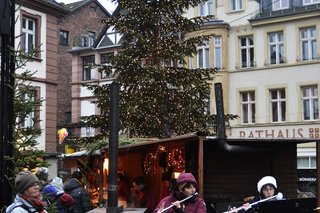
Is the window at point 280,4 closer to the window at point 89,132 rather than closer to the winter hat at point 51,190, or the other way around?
the window at point 89,132

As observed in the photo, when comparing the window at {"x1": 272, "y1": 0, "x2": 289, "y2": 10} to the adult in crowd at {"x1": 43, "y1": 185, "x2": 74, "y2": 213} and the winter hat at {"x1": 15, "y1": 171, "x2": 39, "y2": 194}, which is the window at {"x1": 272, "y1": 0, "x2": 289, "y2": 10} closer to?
the adult in crowd at {"x1": 43, "y1": 185, "x2": 74, "y2": 213}

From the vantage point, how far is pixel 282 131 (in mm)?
31922

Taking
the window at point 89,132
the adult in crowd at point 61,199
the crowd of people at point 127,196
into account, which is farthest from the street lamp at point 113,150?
the window at point 89,132

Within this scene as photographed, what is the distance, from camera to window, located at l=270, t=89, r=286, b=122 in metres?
32.3

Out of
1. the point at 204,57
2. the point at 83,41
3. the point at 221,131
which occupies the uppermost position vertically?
the point at 83,41

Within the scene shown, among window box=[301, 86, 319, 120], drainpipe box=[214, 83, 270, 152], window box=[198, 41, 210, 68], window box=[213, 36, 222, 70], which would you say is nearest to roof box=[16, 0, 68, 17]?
window box=[198, 41, 210, 68]

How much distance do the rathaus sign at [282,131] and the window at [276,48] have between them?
377 centimetres

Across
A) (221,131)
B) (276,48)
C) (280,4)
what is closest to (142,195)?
(221,131)

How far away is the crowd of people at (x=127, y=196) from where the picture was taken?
4922 mm

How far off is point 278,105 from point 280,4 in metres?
5.62

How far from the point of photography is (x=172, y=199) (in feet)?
21.5

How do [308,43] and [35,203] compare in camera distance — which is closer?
[35,203]

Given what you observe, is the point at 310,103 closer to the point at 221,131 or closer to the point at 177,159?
the point at 177,159

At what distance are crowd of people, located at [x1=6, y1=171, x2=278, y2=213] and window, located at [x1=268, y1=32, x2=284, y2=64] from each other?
68.3ft
